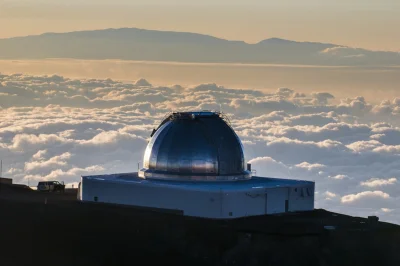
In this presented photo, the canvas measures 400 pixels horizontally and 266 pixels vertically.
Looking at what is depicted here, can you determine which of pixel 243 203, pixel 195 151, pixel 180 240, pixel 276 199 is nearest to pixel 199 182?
pixel 195 151

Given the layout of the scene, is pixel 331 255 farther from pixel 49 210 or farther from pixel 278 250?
pixel 49 210

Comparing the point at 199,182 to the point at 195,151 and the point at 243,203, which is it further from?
the point at 243,203

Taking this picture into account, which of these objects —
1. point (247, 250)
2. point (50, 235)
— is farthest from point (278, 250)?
point (50, 235)

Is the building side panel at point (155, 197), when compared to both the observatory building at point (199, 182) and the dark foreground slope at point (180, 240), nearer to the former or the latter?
the observatory building at point (199, 182)

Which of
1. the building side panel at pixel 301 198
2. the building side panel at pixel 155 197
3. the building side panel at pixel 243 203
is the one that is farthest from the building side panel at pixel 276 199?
the building side panel at pixel 155 197

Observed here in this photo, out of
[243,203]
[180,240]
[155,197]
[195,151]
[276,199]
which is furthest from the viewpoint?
[276,199]

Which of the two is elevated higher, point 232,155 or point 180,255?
point 232,155
